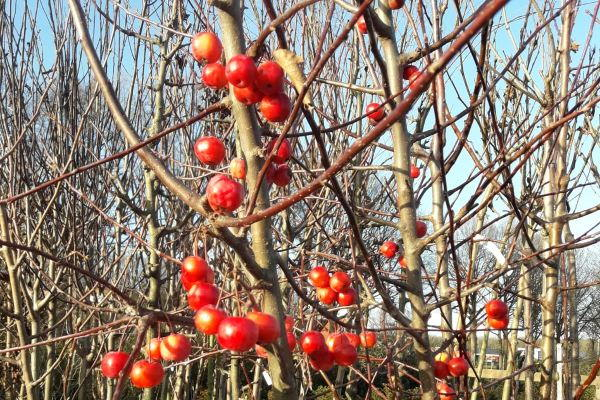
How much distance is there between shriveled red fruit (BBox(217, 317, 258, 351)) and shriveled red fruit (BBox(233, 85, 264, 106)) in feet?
1.27

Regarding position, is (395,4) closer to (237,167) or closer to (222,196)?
(237,167)

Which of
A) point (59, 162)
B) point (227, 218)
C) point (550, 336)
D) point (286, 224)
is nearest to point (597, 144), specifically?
point (550, 336)

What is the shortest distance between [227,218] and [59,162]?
3.08 metres

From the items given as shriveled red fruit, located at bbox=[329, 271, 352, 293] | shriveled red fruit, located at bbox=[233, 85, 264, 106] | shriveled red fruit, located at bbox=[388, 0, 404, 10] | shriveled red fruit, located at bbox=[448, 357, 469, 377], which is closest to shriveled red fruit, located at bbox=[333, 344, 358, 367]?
shriveled red fruit, located at bbox=[329, 271, 352, 293]

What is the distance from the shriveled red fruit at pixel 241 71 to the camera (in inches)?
40.0

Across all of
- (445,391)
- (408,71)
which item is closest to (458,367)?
(445,391)

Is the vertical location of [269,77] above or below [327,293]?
above

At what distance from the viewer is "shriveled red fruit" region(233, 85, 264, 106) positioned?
1056 mm

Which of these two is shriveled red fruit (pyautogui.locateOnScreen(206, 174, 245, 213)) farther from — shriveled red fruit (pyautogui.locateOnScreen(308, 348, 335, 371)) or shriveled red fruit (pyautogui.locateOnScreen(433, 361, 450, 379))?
shriveled red fruit (pyautogui.locateOnScreen(433, 361, 450, 379))

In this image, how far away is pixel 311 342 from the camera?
54.0 inches

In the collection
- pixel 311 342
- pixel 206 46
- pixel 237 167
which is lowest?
pixel 311 342

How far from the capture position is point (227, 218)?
0.99m

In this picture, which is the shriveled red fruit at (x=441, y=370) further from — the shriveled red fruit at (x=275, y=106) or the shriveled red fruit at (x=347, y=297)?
the shriveled red fruit at (x=275, y=106)

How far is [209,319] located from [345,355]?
0.53 meters
